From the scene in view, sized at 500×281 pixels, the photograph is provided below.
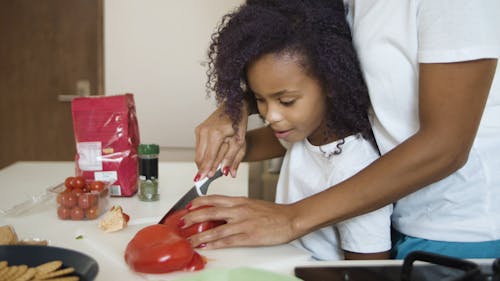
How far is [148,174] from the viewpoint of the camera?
1302 mm

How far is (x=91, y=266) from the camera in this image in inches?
26.5

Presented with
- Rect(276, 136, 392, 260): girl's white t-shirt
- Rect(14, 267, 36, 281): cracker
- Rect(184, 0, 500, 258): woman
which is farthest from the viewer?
Rect(276, 136, 392, 260): girl's white t-shirt

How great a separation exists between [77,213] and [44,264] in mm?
458

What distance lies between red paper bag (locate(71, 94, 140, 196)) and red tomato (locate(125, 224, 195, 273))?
53 centimetres

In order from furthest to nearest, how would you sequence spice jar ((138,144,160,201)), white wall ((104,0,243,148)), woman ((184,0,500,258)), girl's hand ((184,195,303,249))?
white wall ((104,0,243,148)) → spice jar ((138,144,160,201)) → girl's hand ((184,195,303,249)) → woman ((184,0,500,258))

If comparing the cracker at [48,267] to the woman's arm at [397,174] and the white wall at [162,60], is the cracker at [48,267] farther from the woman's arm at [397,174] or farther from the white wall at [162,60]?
the white wall at [162,60]

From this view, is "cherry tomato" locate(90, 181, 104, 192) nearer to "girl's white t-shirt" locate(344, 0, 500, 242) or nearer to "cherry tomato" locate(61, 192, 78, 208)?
"cherry tomato" locate(61, 192, 78, 208)

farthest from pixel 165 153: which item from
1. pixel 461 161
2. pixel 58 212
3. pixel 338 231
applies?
pixel 461 161

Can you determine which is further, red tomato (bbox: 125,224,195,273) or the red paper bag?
the red paper bag

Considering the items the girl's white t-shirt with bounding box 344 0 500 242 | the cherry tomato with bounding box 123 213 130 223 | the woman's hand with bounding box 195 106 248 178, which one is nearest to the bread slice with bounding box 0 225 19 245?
the cherry tomato with bounding box 123 213 130 223

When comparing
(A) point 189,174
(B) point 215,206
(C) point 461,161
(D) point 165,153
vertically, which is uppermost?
(C) point 461,161

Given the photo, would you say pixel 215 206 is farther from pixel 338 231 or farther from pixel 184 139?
pixel 184 139

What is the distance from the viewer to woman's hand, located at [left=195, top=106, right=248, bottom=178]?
117cm

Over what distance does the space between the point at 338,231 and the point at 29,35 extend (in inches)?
102
